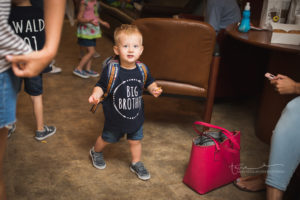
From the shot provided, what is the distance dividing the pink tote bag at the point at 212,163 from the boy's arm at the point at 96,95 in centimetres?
59

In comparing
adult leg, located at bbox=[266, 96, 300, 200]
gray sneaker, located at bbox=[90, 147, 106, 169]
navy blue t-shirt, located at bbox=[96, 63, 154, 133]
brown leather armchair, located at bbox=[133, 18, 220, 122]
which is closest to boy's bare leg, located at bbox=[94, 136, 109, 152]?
gray sneaker, located at bbox=[90, 147, 106, 169]

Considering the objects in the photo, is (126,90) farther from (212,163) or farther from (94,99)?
(212,163)

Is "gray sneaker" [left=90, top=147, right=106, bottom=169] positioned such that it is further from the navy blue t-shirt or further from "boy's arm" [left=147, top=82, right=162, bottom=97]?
"boy's arm" [left=147, top=82, right=162, bottom=97]

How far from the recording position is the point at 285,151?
1.61 m

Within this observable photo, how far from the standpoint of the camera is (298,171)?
1703 millimetres

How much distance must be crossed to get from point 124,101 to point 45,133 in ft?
2.93

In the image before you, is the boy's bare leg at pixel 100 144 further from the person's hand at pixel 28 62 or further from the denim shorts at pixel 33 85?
the person's hand at pixel 28 62

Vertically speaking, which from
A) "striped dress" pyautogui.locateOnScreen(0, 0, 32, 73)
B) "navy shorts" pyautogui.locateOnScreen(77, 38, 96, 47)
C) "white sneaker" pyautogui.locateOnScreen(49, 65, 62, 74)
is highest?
"striped dress" pyautogui.locateOnScreen(0, 0, 32, 73)

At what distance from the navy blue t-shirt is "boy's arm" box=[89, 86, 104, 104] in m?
0.04

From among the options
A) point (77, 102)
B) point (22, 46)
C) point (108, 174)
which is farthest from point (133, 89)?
point (77, 102)

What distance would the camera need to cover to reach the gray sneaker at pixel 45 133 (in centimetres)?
239

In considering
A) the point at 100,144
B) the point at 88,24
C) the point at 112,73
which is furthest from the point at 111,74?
the point at 88,24

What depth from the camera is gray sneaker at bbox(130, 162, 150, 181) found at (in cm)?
204

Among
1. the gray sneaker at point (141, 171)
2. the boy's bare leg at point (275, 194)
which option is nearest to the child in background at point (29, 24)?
the gray sneaker at point (141, 171)
